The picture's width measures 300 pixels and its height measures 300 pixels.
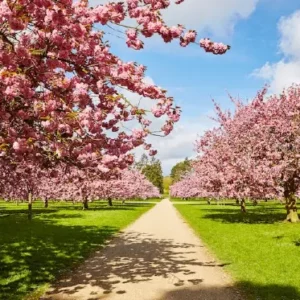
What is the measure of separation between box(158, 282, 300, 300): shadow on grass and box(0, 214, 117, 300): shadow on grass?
359 cm

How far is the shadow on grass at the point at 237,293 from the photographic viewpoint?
8.91m

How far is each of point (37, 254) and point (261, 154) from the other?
16.4 m

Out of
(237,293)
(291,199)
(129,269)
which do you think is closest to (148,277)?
(129,269)

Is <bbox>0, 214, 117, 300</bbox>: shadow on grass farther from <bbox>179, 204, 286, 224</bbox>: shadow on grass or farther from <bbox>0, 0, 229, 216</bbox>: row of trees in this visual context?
<bbox>179, 204, 286, 224</bbox>: shadow on grass

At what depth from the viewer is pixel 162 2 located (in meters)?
7.46

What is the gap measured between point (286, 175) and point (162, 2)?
746 inches

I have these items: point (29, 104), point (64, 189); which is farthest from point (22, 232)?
point (64, 189)

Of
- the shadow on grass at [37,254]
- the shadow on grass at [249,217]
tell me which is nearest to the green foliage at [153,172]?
the shadow on grass at [249,217]

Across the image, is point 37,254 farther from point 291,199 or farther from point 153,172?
point 153,172

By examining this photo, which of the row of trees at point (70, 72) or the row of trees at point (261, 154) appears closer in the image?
the row of trees at point (70, 72)

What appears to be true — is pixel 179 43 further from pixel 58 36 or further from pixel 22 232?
pixel 22 232

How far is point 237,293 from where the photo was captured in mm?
9289

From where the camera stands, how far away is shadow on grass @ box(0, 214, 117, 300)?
410 inches

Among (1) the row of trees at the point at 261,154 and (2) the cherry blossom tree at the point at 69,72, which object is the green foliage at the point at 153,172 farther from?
(2) the cherry blossom tree at the point at 69,72
